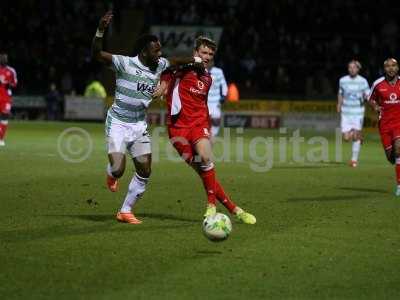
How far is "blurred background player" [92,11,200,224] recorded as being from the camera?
11.0 meters

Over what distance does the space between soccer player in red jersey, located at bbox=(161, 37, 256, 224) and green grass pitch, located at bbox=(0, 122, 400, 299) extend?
476mm

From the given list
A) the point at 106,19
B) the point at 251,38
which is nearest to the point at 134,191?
the point at 106,19

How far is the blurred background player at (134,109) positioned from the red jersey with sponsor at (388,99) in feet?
17.0

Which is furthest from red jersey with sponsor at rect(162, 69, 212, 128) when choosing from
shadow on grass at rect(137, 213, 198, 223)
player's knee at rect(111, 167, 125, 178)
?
shadow on grass at rect(137, 213, 198, 223)

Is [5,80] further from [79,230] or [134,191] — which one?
[79,230]

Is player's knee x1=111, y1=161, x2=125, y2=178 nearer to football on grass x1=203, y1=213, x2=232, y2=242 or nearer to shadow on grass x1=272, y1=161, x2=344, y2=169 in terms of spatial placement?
football on grass x1=203, y1=213, x2=232, y2=242

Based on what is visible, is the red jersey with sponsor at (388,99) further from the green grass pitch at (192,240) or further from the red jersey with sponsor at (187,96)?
the red jersey with sponsor at (187,96)

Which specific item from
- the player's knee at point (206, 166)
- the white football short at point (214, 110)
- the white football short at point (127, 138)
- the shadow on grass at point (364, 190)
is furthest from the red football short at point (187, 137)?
the white football short at point (214, 110)

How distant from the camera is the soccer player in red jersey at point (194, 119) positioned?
11016mm

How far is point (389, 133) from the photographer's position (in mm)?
15047

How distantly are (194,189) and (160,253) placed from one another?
19.7 feet

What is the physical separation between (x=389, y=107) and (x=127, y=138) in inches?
228

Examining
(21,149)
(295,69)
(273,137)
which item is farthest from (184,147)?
(295,69)

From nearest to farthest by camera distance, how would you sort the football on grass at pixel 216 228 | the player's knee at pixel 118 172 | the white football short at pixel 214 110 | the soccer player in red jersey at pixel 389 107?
the football on grass at pixel 216 228 < the player's knee at pixel 118 172 < the soccer player in red jersey at pixel 389 107 < the white football short at pixel 214 110
